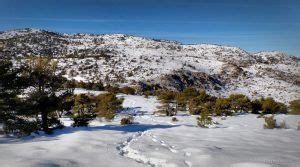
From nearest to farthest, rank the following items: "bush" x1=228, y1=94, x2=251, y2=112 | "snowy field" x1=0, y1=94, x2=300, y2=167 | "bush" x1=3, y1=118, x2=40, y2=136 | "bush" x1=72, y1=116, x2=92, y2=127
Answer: "snowy field" x1=0, y1=94, x2=300, y2=167, "bush" x1=3, y1=118, x2=40, y2=136, "bush" x1=72, y1=116, x2=92, y2=127, "bush" x1=228, y1=94, x2=251, y2=112

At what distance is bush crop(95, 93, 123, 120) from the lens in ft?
95.1

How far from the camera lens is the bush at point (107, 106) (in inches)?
1142

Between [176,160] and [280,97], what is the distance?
68.7m

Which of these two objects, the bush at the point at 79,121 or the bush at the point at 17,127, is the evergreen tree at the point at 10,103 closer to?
the bush at the point at 17,127

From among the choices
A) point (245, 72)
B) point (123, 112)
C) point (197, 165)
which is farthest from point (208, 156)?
point (245, 72)

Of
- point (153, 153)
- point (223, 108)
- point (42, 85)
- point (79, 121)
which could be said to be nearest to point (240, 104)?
point (223, 108)

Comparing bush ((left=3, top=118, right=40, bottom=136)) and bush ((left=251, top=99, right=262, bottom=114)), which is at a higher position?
bush ((left=251, top=99, right=262, bottom=114))

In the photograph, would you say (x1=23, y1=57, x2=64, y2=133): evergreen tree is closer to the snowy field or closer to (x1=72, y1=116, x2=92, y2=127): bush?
(x1=72, y1=116, x2=92, y2=127): bush

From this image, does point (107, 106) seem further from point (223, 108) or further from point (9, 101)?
point (9, 101)

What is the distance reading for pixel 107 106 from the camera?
107 ft

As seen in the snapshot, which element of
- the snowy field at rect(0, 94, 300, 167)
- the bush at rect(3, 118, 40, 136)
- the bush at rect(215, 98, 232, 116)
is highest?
the bush at rect(215, 98, 232, 116)

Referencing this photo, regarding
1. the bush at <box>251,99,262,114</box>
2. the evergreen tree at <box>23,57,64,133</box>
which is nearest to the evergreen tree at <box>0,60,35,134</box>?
the evergreen tree at <box>23,57,64,133</box>

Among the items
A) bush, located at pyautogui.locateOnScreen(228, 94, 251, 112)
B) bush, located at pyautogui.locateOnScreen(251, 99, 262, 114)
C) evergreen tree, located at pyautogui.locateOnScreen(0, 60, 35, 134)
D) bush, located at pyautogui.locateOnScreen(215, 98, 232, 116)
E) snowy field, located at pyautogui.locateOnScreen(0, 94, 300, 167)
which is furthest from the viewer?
bush, located at pyautogui.locateOnScreen(251, 99, 262, 114)

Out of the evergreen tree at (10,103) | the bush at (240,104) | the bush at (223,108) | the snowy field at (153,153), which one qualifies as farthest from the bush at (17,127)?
the bush at (240,104)
